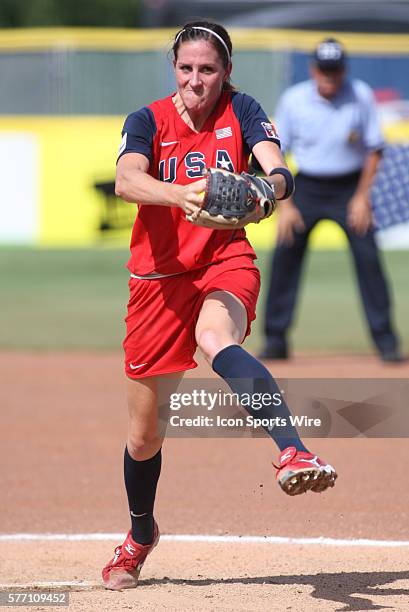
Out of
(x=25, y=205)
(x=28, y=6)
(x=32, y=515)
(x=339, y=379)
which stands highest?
(x=32, y=515)

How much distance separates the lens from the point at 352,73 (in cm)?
1716

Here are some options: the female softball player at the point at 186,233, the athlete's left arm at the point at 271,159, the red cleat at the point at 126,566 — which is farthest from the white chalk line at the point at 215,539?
the athlete's left arm at the point at 271,159

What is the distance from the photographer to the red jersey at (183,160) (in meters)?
4.76

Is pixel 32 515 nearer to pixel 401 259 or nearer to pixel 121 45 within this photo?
pixel 401 259

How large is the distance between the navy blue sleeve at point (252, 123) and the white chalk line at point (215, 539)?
1.98 metres

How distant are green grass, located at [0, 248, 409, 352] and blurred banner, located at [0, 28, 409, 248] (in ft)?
1.30

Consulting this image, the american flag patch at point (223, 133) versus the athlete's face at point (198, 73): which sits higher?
the athlete's face at point (198, 73)

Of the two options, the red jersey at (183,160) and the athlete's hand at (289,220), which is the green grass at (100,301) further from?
the red jersey at (183,160)

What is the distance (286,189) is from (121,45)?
42.0 ft

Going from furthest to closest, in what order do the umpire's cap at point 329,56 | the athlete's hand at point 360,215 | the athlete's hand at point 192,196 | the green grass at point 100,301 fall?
the green grass at point 100,301
the athlete's hand at point 360,215
the umpire's cap at point 329,56
the athlete's hand at point 192,196

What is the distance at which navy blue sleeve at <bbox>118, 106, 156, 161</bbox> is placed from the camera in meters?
4.70

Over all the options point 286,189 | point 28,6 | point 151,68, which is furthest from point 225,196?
point 28,6

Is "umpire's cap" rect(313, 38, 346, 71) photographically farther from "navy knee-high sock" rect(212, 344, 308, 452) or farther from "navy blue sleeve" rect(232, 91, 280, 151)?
"navy knee-high sock" rect(212, 344, 308, 452)

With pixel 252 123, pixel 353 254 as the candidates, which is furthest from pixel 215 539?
pixel 353 254
